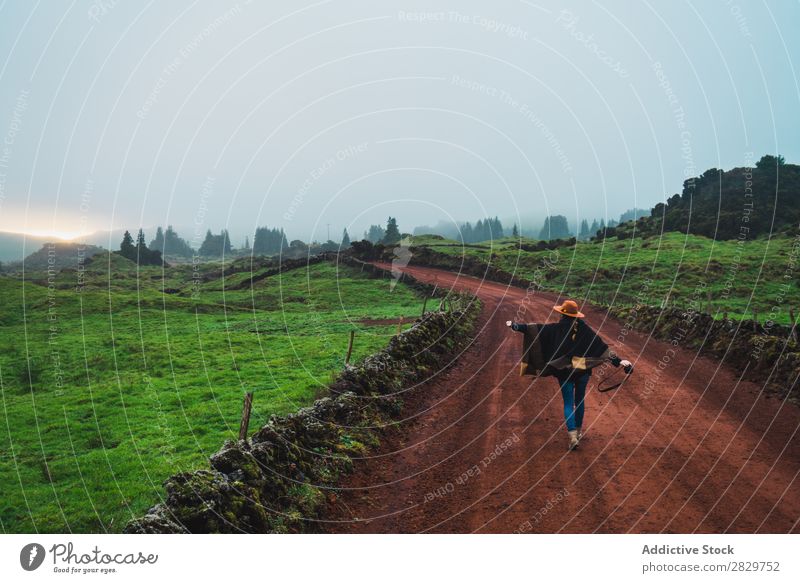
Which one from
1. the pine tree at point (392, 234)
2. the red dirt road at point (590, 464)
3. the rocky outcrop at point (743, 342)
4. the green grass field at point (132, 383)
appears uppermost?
the pine tree at point (392, 234)

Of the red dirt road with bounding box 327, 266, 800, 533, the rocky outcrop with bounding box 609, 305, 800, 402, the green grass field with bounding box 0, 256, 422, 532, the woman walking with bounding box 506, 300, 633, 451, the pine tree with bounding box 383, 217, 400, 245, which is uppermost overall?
the pine tree with bounding box 383, 217, 400, 245

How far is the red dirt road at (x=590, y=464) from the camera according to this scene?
707 centimetres

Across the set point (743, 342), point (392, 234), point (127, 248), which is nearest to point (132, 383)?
point (743, 342)

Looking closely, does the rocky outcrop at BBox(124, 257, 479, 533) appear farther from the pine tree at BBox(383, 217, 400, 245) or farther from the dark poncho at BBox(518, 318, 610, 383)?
the pine tree at BBox(383, 217, 400, 245)

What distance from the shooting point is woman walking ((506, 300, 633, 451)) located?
9445mm

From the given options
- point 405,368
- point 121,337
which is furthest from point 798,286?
point 121,337

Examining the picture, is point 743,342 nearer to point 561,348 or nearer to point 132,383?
point 561,348

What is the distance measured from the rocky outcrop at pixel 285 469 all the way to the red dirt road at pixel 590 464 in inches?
20.1

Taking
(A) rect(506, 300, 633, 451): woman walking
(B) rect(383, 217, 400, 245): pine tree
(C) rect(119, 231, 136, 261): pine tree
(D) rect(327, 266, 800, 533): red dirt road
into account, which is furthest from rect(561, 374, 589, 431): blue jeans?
(C) rect(119, 231, 136, 261): pine tree

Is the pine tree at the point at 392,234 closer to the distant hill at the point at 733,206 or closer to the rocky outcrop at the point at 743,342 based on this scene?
the distant hill at the point at 733,206

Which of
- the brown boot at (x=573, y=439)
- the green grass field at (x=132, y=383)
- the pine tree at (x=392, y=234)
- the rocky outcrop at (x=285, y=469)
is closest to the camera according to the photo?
the rocky outcrop at (x=285, y=469)

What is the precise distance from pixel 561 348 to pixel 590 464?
2214 millimetres

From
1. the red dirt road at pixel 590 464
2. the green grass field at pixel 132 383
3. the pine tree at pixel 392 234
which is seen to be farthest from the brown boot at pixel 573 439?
the pine tree at pixel 392 234

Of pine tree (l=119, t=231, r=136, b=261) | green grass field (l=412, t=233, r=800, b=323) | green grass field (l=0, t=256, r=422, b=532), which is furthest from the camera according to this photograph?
pine tree (l=119, t=231, r=136, b=261)
